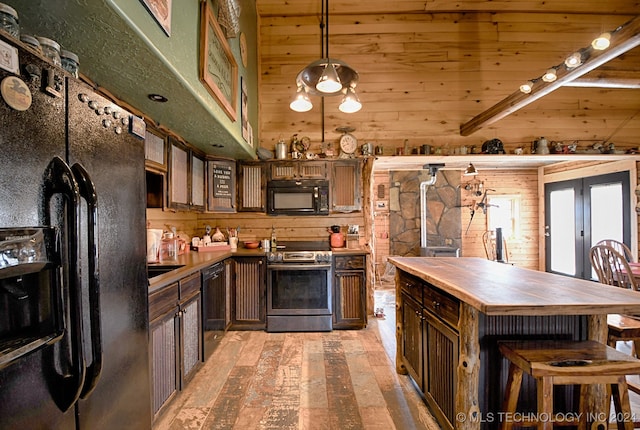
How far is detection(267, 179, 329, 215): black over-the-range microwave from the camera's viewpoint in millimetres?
3960

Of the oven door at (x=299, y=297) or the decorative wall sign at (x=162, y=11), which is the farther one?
the oven door at (x=299, y=297)

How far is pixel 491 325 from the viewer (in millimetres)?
1594

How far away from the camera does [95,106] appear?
103 cm

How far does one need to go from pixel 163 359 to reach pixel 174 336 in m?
0.17

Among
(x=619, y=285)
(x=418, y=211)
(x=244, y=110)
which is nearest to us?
(x=619, y=285)

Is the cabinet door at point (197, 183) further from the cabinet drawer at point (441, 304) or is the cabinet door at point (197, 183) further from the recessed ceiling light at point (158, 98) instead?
the cabinet drawer at point (441, 304)

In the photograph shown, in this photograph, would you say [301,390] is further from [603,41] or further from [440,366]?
[603,41]

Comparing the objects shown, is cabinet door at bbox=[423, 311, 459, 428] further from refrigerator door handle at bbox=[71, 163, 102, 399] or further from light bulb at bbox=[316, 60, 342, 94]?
light bulb at bbox=[316, 60, 342, 94]

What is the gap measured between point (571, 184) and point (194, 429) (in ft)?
23.2

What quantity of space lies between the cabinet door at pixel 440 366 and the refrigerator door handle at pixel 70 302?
1.59 metres

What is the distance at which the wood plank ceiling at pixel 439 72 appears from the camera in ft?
14.0

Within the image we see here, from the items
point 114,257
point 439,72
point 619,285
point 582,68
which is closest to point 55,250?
point 114,257

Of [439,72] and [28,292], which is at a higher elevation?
[439,72]

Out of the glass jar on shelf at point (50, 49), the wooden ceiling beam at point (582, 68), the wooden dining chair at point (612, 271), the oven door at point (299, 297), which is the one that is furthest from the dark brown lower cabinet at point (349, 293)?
the glass jar on shelf at point (50, 49)
